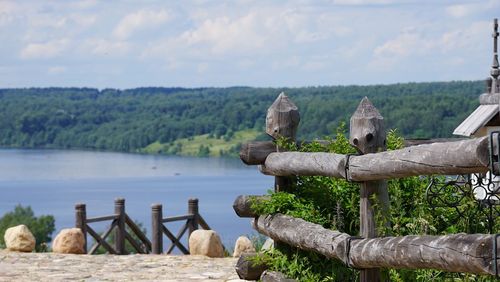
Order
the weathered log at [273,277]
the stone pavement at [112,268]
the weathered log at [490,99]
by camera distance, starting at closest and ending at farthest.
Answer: the weathered log at [273,277], the stone pavement at [112,268], the weathered log at [490,99]

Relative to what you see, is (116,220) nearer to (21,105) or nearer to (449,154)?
(449,154)

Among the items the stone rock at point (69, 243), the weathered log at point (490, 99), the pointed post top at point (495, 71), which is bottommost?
the stone rock at point (69, 243)

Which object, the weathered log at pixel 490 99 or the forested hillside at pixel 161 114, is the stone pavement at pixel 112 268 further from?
the forested hillside at pixel 161 114

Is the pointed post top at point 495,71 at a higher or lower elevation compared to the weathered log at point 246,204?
higher

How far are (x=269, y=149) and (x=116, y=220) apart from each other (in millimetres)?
8835

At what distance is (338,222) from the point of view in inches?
311

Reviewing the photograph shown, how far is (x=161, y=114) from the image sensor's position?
14650 cm

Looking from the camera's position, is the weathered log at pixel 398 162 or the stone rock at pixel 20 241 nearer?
the weathered log at pixel 398 162

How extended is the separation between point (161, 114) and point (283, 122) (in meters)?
138

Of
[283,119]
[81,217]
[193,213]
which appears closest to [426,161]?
[283,119]

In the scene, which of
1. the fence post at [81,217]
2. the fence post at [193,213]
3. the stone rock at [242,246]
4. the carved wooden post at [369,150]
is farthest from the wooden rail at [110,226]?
the carved wooden post at [369,150]

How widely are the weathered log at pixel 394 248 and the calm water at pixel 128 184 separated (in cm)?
3679

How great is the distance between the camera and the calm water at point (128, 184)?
6438cm

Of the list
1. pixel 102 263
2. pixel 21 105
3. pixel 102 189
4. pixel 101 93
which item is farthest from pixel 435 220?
pixel 101 93
